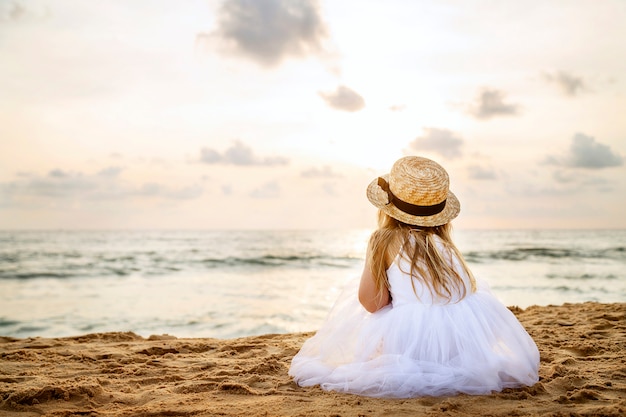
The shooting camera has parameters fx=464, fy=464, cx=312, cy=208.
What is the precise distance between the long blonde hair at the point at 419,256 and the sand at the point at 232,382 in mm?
729

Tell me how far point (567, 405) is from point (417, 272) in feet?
3.87

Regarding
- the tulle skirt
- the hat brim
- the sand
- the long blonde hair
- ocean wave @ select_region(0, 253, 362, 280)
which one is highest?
the hat brim

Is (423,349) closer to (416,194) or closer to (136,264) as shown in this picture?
(416,194)

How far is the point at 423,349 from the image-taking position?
316 centimetres

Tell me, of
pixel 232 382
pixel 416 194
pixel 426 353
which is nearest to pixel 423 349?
pixel 426 353

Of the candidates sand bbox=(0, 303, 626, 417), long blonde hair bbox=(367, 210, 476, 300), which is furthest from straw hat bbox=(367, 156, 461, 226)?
sand bbox=(0, 303, 626, 417)

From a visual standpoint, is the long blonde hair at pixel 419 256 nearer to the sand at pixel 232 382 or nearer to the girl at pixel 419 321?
the girl at pixel 419 321

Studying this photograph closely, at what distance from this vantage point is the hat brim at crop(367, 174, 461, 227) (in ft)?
10.6

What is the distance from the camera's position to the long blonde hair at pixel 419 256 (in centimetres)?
319

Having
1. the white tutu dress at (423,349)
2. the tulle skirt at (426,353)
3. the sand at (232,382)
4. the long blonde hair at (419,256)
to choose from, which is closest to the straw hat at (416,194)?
the long blonde hair at (419,256)

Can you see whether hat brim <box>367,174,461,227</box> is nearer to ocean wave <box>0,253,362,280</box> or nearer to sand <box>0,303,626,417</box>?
sand <box>0,303,626,417</box>

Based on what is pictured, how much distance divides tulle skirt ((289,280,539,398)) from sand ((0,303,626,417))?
0.31 ft

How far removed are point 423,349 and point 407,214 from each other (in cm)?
93

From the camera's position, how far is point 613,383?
10.6 ft
